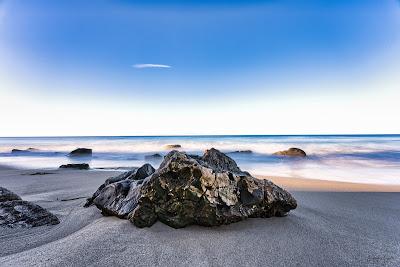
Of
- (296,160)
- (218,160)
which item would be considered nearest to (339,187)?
(218,160)

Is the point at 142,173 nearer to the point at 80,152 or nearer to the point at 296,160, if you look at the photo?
the point at 296,160

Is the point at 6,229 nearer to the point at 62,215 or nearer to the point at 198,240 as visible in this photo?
the point at 62,215

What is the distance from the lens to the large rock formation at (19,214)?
3.22 meters

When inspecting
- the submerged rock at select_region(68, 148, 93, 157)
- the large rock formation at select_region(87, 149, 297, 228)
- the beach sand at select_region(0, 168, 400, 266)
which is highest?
the large rock formation at select_region(87, 149, 297, 228)

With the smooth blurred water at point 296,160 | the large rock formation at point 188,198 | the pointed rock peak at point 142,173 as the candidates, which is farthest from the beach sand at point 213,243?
the smooth blurred water at point 296,160

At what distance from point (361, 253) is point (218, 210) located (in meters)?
1.35

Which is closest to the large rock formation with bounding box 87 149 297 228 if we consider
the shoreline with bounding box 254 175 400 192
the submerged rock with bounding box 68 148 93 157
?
the shoreline with bounding box 254 175 400 192

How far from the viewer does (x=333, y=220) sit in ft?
11.7

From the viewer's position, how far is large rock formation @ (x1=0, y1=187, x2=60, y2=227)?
322 centimetres

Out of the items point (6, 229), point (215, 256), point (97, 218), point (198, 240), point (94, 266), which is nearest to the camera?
point (94, 266)

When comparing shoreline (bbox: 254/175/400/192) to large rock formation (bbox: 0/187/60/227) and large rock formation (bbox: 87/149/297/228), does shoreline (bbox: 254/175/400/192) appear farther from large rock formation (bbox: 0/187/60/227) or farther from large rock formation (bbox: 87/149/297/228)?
large rock formation (bbox: 0/187/60/227)

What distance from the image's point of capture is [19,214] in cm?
333

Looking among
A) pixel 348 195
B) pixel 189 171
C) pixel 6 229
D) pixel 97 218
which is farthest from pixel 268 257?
pixel 348 195

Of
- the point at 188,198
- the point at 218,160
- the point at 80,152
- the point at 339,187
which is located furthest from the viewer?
the point at 80,152
